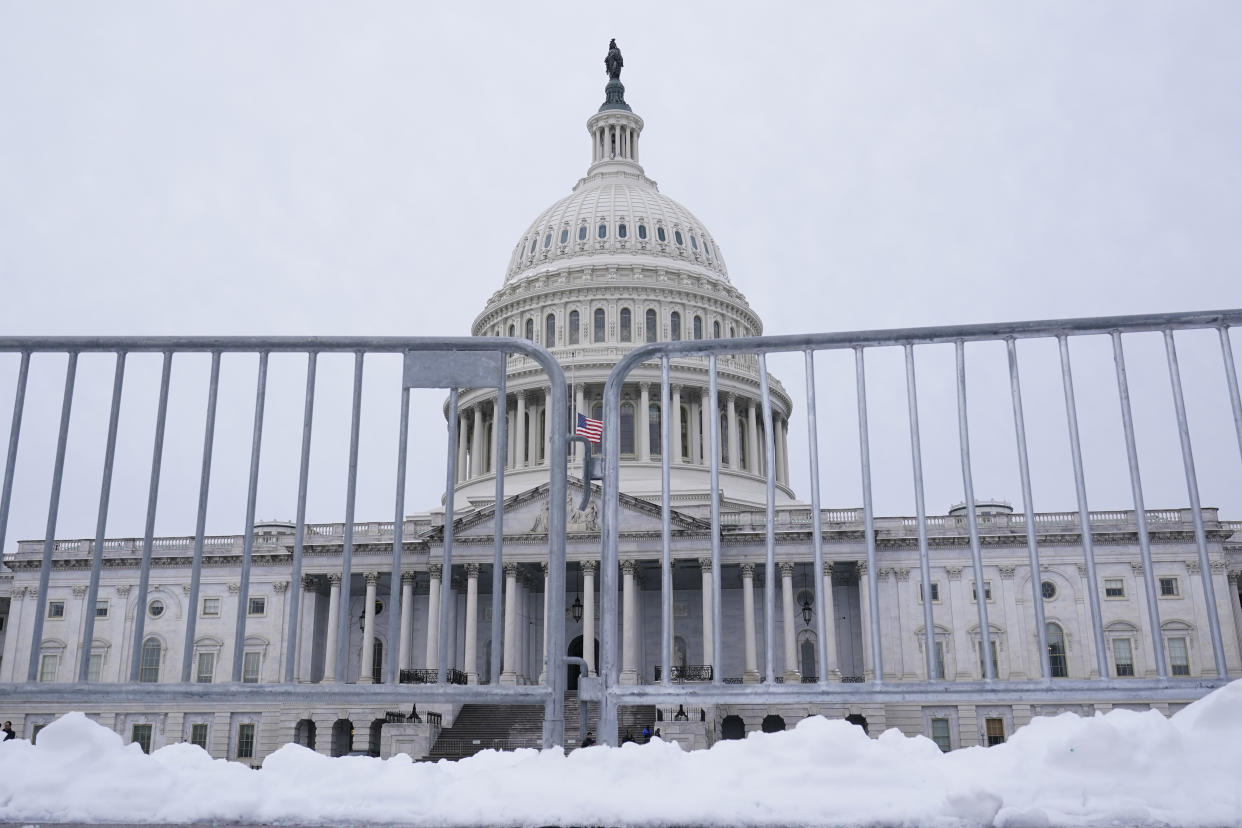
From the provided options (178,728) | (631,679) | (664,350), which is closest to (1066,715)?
(664,350)

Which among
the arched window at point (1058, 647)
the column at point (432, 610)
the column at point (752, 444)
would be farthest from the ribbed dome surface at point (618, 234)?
the arched window at point (1058, 647)

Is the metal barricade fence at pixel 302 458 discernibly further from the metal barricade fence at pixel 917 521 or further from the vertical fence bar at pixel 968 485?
the vertical fence bar at pixel 968 485

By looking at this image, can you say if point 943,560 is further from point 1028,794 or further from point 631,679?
point 1028,794

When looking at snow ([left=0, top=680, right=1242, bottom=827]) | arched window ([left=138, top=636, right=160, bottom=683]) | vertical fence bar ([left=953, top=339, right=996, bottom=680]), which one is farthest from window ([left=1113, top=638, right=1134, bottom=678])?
snow ([left=0, top=680, right=1242, bottom=827])

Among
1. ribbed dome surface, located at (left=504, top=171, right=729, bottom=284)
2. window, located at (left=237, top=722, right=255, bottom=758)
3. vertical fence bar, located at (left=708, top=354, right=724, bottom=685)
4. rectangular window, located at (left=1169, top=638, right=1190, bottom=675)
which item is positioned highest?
ribbed dome surface, located at (left=504, top=171, right=729, bottom=284)

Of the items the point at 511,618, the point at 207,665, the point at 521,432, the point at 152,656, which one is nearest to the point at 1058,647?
the point at 511,618

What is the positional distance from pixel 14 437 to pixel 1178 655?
186 feet

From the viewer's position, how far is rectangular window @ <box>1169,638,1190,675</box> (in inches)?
2067

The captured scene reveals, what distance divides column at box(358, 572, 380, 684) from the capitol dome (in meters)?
7.37

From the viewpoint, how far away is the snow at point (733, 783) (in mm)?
4453

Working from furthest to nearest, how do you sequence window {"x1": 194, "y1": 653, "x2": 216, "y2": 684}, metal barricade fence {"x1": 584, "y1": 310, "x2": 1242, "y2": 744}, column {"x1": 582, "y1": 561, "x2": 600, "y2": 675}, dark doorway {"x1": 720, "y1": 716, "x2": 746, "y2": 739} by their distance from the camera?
window {"x1": 194, "y1": 653, "x2": 216, "y2": 684} → dark doorway {"x1": 720, "y1": 716, "x2": 746, "y2": 739} → column {"x1": 582, "y1": 561, "x2": 600, "y2": 675} → metal barricade fence {"x1": 584, "y1": 310, "x2": 1242, "y2": 744}

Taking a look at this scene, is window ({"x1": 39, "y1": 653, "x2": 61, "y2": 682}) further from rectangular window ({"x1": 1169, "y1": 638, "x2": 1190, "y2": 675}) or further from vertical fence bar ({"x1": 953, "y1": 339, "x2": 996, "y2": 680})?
vertical fence bar ({"x1": 953, "y1": 339, "x2": 996, "y2": 680})

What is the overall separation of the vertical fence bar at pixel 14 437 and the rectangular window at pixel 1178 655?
55.1m

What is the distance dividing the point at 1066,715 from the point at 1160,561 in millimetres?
54117
